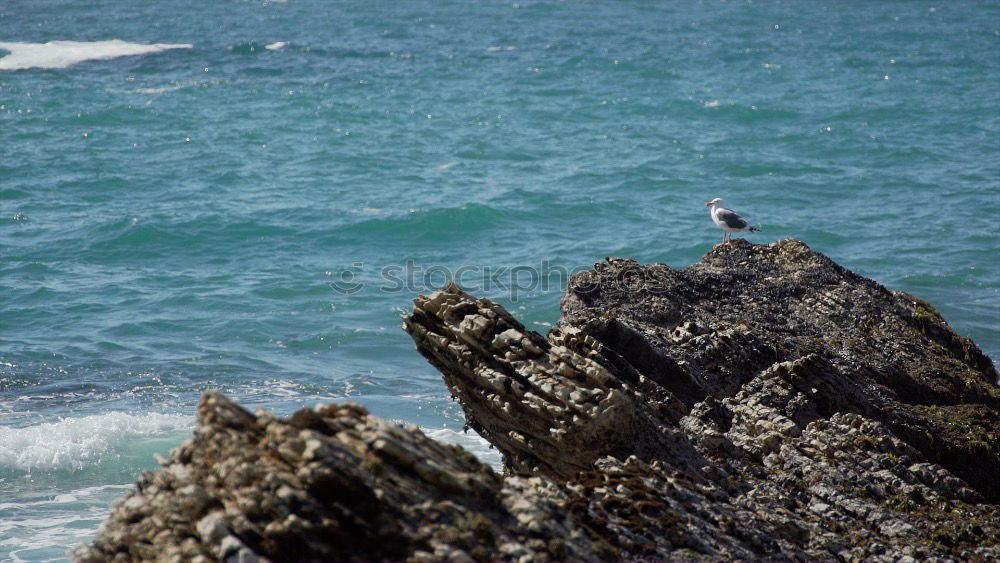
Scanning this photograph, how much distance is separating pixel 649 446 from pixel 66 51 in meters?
58.7

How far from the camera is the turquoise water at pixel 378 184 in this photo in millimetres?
22594

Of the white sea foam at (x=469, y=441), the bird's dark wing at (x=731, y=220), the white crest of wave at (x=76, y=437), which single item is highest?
the bird's dark wing at (x=731, y=220)

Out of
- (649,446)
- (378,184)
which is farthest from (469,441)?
(378,184)

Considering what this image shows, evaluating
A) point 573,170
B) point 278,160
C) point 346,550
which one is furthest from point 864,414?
point 278,160

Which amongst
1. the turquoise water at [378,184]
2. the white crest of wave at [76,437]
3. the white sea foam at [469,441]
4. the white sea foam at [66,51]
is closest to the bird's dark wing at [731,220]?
the turquoise water at [378,184]

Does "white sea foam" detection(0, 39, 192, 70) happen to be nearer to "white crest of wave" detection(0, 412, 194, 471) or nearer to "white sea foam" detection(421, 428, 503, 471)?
"white crest of wave" detection(0, 412, 194, 471)

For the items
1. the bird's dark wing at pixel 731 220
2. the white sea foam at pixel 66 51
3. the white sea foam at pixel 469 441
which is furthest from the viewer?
the white sea foam at pixel 66 51

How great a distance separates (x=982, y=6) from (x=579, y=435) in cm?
8203

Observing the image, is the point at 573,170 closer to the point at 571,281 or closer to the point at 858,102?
the point at 858,102

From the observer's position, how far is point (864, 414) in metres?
12.9

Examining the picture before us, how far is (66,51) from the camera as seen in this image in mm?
61125

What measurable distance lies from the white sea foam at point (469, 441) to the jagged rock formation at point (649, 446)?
422 centimetres

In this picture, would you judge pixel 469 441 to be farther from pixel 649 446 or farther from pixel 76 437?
pixel 649 446

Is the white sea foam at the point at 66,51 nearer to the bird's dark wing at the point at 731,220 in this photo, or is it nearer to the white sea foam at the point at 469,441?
the bird's dark wing at the point at 731,220
